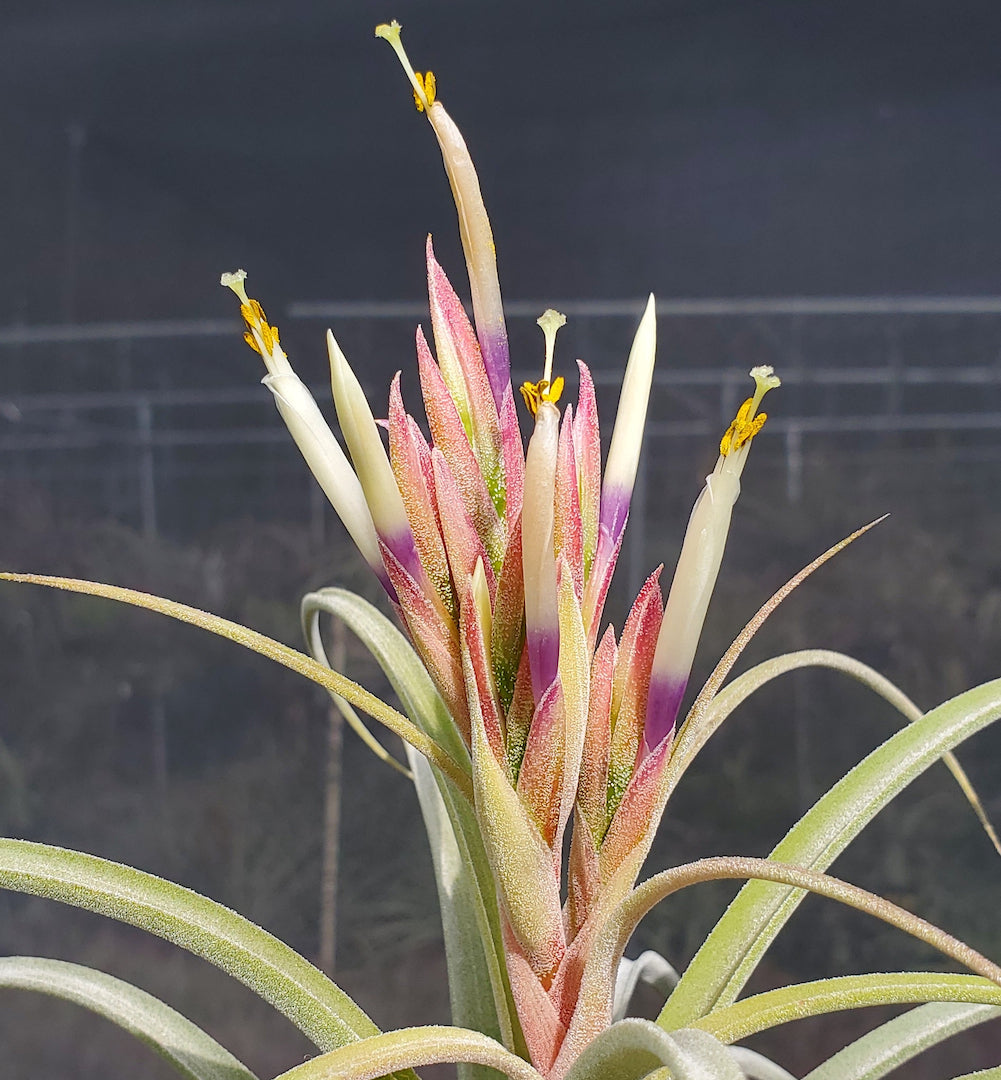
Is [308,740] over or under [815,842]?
over

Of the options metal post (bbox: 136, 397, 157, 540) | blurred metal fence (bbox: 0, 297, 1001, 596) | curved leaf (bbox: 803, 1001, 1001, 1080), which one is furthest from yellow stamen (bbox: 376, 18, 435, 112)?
metal post (bbox: 136, 397, 157, 540)

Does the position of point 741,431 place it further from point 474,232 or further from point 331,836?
point 331,836

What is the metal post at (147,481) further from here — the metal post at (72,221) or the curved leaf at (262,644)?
the curved leaf at (262,644)

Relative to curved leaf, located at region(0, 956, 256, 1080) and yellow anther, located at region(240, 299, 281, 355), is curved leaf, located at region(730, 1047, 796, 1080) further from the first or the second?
yellow anther, located at region(240, 299, 281, 355)

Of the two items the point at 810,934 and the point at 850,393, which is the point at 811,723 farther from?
the point at 850,393

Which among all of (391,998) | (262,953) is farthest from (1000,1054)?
(262,953)

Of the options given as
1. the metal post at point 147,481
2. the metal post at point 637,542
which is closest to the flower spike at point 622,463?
the metal post at point 637,542

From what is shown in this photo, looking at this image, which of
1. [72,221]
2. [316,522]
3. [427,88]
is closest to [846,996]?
[427,88]
